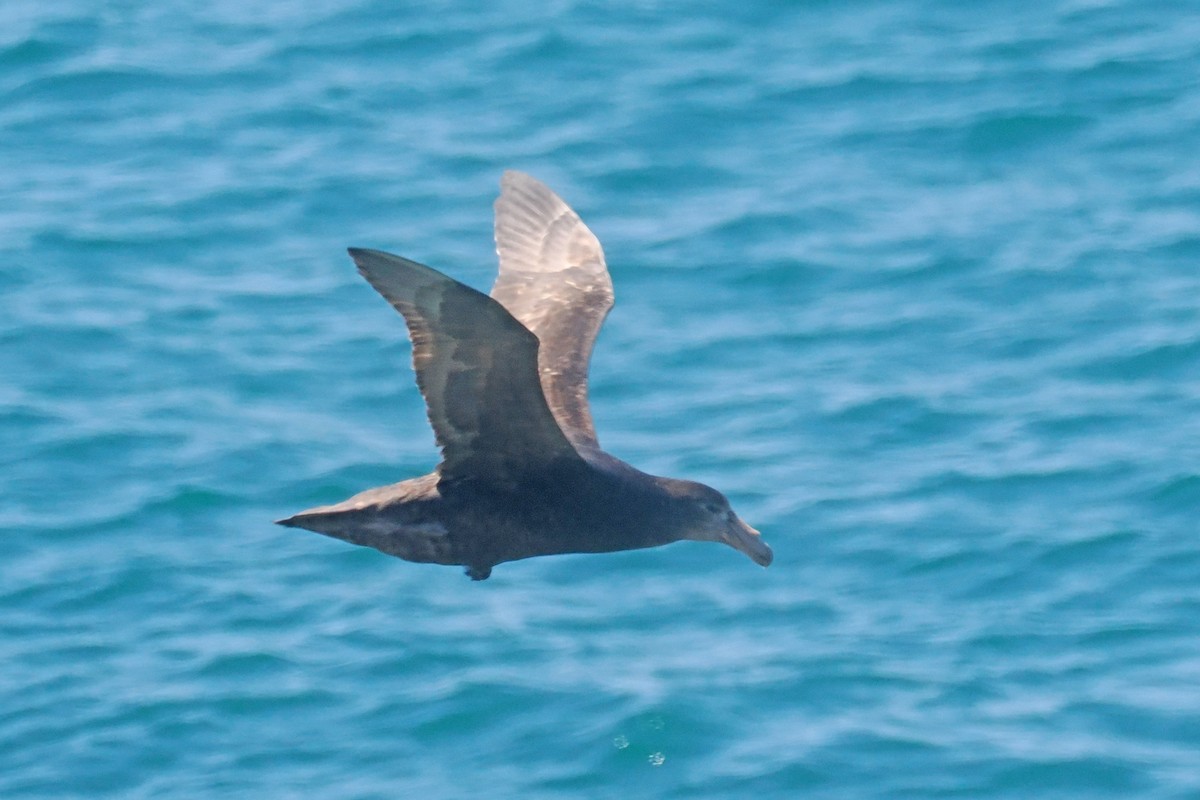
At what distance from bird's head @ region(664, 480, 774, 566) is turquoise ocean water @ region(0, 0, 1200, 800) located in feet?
11.8

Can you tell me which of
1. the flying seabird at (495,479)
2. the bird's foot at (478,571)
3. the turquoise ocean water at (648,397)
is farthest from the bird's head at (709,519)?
the turquoise ocean water at (648,397)

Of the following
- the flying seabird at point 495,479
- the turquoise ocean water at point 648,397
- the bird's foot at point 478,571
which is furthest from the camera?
the turquoise ocean water at point 648,397

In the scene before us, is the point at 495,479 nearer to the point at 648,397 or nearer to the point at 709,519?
the point at 709,519

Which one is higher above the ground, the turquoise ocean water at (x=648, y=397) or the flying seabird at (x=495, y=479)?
the turquoise ocean water at (x=648, y=397)

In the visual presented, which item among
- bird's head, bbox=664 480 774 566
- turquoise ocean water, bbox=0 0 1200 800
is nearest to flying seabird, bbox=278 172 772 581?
bird's head, bbox=664 480 774 566

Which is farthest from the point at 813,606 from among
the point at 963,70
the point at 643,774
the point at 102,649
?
the point at 963,70

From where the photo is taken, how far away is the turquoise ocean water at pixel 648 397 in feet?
51.0

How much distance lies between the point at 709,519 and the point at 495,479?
119 cm

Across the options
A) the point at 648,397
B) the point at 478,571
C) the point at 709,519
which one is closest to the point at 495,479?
the point at 478,571

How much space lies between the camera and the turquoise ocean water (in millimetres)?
15539

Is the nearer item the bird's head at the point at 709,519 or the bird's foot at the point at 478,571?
the bird's foot at the point at 478,571

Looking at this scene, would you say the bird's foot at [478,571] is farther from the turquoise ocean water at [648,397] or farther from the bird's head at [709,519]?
the turquoise ocean water at [648,397]

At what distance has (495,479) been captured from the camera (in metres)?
11.3

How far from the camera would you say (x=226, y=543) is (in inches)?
663
